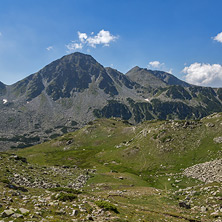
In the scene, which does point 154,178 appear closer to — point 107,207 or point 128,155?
point 128,155

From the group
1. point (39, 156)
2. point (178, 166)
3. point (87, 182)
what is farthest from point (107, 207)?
point (39, 156)

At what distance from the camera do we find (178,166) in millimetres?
76312

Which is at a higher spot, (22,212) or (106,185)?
(22,212)

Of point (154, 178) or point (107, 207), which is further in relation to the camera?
point (154, 178)

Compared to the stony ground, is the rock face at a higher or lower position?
lower

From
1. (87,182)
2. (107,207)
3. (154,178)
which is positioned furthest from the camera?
(154,178)

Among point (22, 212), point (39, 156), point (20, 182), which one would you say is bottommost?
point (39, 156)

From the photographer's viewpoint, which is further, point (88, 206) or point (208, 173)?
point (208, 173)

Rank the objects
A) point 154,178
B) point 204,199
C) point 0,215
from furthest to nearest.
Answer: point 154,178 < point 204,199 < point 0,215

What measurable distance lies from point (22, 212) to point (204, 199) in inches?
1115

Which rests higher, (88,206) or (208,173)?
(88,206)

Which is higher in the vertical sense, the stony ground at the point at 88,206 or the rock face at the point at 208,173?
the stony ground at the point at 88,206

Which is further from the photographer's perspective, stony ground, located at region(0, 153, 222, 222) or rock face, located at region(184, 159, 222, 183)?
rock face, located at region(184, 159, 222, 183)

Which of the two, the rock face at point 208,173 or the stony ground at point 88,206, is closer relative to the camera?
the stony ground at point 88,206
